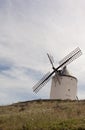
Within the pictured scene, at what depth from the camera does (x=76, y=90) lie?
2361 inches

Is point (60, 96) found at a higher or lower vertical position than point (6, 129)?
higher

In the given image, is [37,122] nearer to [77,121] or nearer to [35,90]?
[77,121]

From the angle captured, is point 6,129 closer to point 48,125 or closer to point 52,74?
point 48,125

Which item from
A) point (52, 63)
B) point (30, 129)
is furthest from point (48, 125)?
point (52, 63)

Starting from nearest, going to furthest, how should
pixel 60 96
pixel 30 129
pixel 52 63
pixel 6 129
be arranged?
pixel 30 129, pixel 6 129, pixel 60 96, pixel 52 63

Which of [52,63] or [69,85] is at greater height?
[52,63]

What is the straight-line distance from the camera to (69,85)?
58750 millimetres

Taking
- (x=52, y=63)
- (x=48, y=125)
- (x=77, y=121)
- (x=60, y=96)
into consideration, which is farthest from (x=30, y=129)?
(x=52, y=63)

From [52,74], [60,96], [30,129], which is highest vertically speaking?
[52,74]

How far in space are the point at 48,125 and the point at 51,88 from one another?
127 feet

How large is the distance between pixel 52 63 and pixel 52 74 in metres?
2.85

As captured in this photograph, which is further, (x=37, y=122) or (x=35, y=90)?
(x=35, y=90)

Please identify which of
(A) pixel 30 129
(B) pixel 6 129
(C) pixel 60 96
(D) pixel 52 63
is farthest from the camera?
(D) pixel 52 63

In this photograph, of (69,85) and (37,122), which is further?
(69,85)
